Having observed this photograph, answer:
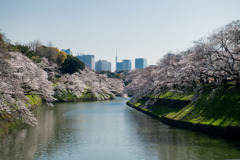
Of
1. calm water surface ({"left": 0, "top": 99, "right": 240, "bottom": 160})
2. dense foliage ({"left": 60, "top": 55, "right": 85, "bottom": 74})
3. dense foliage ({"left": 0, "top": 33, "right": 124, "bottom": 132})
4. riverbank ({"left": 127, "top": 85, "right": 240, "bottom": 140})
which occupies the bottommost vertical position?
calm water surface ({"left": 0, "top": 99, "right": 240, "bottom": 160})

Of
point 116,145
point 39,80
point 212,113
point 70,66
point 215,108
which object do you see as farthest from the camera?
point 70,66

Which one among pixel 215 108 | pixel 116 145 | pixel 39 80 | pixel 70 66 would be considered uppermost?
pixel 70 66

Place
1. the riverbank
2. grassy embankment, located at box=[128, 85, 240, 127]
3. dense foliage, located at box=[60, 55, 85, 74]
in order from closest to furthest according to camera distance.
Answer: the riverbank < grassy embankment, located at box=[128, 85, 240, 127] < dense foliage, located at box=[60, 55, 85, 74]

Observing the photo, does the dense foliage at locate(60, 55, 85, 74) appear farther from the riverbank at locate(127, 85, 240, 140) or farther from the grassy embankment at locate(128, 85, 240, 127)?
the grassy embankment at locate(128, 85, 240, 127)

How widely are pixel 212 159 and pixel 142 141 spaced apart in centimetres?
785

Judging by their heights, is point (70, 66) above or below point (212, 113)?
above

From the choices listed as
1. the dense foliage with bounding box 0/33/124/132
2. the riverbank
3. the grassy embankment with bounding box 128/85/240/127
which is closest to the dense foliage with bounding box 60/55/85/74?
the dense foliage with bounding box 0/33/124/132

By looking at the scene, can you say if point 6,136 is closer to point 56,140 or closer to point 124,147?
point 56,140

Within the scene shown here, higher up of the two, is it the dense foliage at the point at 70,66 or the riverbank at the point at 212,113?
the dense foliage at the point at 70,66

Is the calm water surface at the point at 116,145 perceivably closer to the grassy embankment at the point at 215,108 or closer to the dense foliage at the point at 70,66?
the grassy embankment at the point at 215,108

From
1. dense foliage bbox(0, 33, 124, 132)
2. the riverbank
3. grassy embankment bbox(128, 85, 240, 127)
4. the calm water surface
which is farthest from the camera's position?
dense foliage bbox(0, 33, 124, 132)

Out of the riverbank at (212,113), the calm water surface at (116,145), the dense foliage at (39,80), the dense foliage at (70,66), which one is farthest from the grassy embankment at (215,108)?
the dense foliage at (70,66)

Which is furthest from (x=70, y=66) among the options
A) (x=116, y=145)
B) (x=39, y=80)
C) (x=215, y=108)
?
(x=116, y=145)

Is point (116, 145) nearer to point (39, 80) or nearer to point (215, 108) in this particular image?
point (215, 108)
